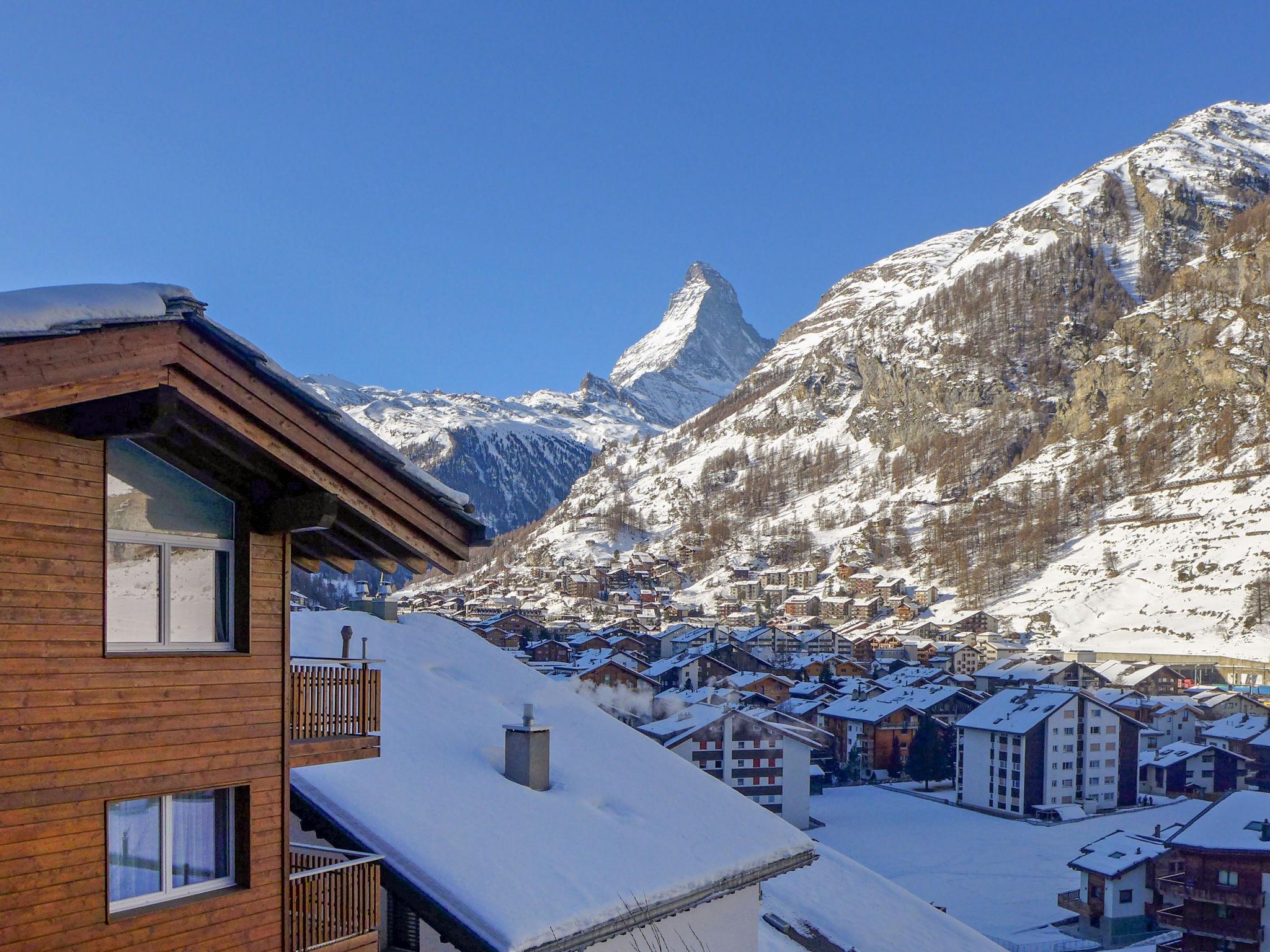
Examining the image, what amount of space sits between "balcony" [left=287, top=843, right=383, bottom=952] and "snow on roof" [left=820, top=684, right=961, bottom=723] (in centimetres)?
5336

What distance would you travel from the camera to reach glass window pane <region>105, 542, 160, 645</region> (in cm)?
434

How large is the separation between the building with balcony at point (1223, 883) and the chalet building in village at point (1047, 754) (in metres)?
19.6

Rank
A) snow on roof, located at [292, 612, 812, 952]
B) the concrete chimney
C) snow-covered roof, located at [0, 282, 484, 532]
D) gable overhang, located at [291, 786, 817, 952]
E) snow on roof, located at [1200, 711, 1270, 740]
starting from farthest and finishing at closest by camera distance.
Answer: snow on roof, located at [1200, 711, 1270, 740], the concrete chimney, snow on roof, located at [292, 612, 812, 952], gable overhang, located at [291, 786, 817, 952], snow-covered roof, located at [0, 282, 484, 532]

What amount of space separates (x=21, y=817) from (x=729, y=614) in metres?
125

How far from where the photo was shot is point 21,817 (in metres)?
3.97

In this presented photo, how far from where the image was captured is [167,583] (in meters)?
4.55

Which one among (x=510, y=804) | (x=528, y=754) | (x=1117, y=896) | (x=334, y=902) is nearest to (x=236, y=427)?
(x=334, y=902)

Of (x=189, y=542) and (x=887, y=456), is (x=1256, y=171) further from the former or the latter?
(x=189, y=542)

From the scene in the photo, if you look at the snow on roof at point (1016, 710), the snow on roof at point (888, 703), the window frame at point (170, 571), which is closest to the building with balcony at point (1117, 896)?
the snow on roof at point (1016, 710)

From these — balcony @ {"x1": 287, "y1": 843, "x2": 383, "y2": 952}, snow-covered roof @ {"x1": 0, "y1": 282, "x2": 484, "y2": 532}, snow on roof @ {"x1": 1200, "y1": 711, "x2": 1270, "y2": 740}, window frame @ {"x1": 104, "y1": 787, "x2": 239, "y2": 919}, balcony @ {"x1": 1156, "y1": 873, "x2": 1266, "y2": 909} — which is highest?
snow-covered roof @ {"x1": 0, "y1": 282, "x2": 484, "y2": 532}

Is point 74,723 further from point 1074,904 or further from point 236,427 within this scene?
point 1074,904

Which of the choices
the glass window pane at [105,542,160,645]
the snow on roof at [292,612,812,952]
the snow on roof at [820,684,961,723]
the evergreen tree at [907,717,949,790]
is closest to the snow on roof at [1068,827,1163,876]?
Answer: the evergreen tree at [907,717,949,790]

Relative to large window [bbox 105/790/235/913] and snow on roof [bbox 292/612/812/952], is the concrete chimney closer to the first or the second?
snow on roof [bbox 292/612/812/952]

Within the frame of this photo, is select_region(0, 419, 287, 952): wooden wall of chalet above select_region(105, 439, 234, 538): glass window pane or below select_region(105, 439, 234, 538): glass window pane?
below
